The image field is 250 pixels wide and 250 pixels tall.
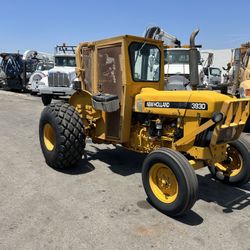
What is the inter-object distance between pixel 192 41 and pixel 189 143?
4.24ft

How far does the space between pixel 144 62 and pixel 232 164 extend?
202 cm

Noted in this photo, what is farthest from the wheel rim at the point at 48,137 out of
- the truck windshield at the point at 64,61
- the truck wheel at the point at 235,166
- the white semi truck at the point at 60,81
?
the truck windshield at the point at 64,61

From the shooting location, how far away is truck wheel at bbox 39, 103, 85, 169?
209 inches

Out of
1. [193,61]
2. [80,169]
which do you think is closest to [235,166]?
[193,61]

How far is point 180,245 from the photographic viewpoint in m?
3.44

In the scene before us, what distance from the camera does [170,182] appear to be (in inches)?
165

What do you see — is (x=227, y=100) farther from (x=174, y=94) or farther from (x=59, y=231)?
(x=59, y=231)

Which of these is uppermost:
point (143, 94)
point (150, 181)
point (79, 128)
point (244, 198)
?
point (143, 94)

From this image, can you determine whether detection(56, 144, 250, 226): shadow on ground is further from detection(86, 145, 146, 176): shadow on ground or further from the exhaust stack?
the exhaust stack

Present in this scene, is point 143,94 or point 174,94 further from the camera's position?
point 143,94

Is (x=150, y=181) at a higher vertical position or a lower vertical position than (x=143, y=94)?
lower

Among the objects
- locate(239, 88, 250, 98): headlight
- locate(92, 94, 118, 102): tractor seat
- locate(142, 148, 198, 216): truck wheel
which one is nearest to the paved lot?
locate(142, 148, 198, 216): truck wheel

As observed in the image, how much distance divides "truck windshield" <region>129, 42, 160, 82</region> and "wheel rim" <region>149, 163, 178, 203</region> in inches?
58.8

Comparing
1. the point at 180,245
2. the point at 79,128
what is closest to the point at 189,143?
the point at 180,245
